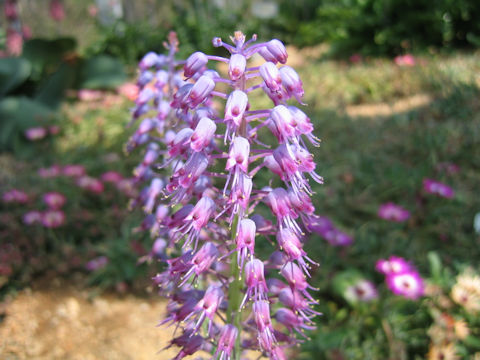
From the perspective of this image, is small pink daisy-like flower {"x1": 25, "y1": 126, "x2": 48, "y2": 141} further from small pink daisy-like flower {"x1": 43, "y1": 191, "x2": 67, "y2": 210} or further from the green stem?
the green stem

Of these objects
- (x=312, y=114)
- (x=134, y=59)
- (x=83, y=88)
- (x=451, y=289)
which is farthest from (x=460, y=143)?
(x=134, y=59)

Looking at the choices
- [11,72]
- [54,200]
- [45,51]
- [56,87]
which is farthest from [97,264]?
[45,51]

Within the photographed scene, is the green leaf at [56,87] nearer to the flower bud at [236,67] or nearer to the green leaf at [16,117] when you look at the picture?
the green leaf at [16,117]

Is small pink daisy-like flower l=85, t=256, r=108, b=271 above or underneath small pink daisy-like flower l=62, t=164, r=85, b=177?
underneath

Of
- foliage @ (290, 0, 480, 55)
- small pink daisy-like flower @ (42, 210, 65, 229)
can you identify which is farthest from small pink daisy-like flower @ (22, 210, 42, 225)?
foliage @ (290, 0, 480, 55)

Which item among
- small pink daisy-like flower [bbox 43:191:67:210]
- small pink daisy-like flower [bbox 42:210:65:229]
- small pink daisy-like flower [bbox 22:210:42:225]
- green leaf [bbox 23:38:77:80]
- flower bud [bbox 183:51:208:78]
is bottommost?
flower bud [bbox 183:51:208:78]

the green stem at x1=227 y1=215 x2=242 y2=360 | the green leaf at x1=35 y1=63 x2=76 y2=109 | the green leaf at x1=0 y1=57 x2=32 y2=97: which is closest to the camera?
the green stem at x1=227 y1=215 x2=242 y2=360

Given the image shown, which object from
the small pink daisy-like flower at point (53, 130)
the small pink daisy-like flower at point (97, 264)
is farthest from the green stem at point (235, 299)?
the small pink daisy-like flower at point (53, 130)
